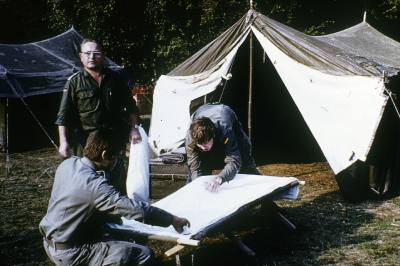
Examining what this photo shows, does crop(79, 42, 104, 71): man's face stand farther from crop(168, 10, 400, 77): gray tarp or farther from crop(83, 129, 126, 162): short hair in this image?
crop(168, 10, 400, 77): gray tarp

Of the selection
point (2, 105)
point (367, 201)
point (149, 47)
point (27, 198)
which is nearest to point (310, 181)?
point (367, 201)

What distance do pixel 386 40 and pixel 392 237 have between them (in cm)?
739

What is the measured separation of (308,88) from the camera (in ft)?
18.5

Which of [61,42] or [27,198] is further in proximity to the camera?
[61,42]

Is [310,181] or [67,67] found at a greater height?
[67,67]

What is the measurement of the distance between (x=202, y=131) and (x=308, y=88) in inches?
95.7

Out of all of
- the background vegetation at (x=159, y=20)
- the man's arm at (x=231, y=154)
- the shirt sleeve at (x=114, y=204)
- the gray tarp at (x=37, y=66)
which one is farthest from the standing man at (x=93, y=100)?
the background vegetation at (x=159, y=20)

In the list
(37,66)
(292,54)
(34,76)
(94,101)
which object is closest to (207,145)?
(94,101)

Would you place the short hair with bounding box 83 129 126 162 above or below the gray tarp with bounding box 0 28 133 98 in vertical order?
below

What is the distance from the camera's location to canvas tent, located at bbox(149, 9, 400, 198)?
5.03 m

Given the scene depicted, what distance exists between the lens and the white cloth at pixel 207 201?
3.16 m

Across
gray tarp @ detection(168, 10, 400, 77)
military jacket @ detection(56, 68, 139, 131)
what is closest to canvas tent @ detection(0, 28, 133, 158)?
gray tarp @ detection(168, 10, 400, 77)

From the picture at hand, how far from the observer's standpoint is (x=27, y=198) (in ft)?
19.3

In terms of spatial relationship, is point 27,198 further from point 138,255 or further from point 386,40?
point 386,40
